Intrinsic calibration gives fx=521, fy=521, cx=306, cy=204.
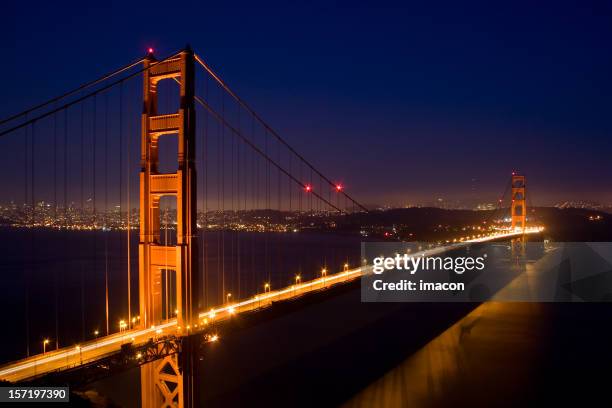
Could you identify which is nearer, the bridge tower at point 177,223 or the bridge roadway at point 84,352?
the bridge roadway at point 84,352

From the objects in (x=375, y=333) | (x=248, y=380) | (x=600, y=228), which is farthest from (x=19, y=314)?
(x=600, y=228)

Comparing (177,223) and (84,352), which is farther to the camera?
(177,223)

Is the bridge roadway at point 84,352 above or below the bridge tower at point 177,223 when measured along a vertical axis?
below

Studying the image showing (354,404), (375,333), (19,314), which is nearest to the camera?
(354,404)

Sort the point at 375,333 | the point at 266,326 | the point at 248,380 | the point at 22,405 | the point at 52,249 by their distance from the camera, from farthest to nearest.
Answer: the point at 52,249, the point at 266,326, the point at 375,333, the point at 248,380, the point at 22,405

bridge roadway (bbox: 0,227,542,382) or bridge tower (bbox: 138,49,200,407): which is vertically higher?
bridge tower (bbox: 138,49,200,407)

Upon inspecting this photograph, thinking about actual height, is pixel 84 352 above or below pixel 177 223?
below

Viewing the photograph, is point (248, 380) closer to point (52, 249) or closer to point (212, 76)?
point (212, 76)

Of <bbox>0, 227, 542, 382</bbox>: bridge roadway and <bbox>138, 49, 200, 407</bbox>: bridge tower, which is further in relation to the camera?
<bbox>138, 49, 200, 407</bbox>: bridge tower
